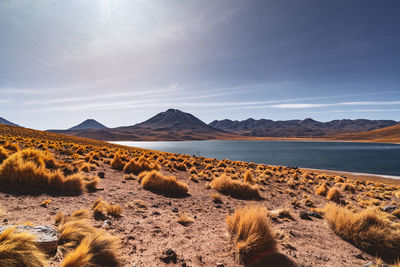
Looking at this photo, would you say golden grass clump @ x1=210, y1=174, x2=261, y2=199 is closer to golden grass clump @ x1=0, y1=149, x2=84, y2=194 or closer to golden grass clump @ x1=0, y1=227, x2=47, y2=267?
golden grass clump @ x1=0, y1=149, x2=84, y2=194

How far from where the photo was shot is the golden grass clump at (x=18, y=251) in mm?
2023

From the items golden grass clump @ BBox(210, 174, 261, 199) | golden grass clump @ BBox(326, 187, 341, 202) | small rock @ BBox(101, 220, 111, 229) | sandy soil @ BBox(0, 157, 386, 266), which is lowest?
golden grass clump @ BBox(326, 187, 341, 202)

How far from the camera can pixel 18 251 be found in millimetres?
2074

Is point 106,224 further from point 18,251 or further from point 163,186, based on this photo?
point 163,186

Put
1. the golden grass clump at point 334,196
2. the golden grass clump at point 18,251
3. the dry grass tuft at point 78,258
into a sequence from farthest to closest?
1. the golden grass clump at point 334,196
2. the dry grass tuft at point 78,258
3. the golden grass clump at point 18,251

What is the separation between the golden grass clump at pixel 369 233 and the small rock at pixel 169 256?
4603 mm

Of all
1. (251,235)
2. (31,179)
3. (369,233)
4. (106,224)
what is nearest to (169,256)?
(251,235)

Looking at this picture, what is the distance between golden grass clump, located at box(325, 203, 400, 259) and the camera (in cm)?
416

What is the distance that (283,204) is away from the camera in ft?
26.1

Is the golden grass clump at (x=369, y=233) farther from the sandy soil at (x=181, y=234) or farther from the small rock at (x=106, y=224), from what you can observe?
the small rock at (x=106, y=224)

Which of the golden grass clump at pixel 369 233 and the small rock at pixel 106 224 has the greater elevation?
the small rock at pixel 106 224

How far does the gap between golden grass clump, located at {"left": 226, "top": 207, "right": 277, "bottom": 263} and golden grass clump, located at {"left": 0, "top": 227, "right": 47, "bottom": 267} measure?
3.15 m

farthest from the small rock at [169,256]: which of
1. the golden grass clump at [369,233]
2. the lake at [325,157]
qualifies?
the lake at [325,157]

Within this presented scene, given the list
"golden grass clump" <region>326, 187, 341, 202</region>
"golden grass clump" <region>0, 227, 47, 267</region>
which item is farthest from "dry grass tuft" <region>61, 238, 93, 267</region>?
"golden grass clump" <region>326, 187, 341, 202</region>
